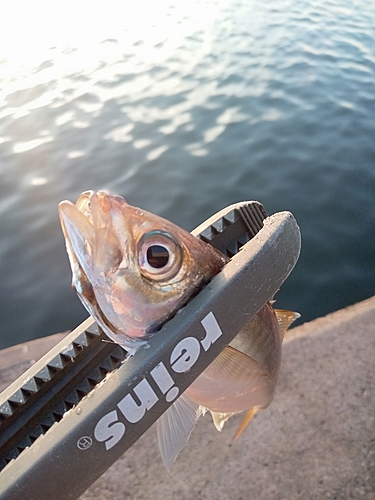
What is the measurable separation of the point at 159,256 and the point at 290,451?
1.73 meters

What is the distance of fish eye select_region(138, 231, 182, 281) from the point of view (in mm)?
1361

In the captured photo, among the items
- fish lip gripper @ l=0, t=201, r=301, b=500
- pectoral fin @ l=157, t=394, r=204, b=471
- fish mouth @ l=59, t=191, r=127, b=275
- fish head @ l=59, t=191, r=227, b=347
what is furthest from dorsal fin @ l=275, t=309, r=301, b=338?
fish mouth @ l=59, t=191, r=127, b=275

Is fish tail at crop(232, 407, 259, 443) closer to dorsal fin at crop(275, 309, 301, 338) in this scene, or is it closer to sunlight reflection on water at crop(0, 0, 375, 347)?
dorsal fin at crop(275, 309, 301, 338)

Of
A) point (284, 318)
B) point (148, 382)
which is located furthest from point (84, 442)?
point (284, 318)

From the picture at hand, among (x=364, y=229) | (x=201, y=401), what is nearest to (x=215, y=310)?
(x=201, y=401)

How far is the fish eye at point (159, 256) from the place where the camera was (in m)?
1.36

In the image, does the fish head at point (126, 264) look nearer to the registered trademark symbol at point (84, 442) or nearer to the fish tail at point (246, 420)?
the registered trademark symbol at point (84, 442)

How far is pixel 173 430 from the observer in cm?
190

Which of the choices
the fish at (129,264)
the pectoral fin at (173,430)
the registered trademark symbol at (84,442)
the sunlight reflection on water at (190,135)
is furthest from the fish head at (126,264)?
the sunlight reflection on water at (190,135)

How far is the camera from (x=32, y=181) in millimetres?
5867

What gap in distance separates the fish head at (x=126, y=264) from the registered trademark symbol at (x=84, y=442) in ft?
1.02

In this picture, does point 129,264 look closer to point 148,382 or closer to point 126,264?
point 126,264

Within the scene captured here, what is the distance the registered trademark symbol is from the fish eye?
0.52 metres

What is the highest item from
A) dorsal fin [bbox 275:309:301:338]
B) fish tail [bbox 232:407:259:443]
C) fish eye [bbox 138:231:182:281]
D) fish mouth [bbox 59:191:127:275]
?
fish mouth [bbox 59:191:127:275]
